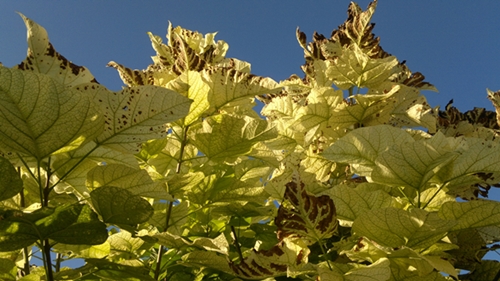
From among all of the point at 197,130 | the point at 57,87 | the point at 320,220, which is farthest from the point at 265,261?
the point at 57,87

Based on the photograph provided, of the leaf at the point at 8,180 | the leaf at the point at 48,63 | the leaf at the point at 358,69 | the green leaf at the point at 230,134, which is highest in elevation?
the leaf at the point at 358,69

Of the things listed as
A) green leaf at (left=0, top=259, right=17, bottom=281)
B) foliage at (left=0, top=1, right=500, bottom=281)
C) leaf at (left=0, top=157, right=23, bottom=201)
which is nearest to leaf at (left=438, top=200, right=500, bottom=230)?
foliage at (left=0, top=1, right=500, bottom=281)

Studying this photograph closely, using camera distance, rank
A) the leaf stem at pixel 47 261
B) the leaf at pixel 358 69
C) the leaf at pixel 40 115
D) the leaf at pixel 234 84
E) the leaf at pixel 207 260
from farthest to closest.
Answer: the leaf at pixel 358 69 < the leaf at pixel 234 84 < the leaf at pixel 207 260 < the leaf stem at pixel 47 261 < the leaf at pixel 40 115

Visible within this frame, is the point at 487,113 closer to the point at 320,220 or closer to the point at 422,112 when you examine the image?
the point at 422,112

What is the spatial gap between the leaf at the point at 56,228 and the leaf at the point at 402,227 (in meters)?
0.53

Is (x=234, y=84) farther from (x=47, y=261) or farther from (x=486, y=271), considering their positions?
(x=486, y=271)

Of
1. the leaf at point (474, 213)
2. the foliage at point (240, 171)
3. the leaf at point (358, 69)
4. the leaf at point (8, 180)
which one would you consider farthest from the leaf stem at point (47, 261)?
the leaf at point (358, 69)

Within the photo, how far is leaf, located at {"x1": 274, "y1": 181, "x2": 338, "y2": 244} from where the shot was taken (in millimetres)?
927

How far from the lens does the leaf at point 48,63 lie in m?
0.96

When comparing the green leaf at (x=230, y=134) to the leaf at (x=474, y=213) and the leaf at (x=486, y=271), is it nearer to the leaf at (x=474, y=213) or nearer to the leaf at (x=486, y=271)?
the leaf at (x=474, y=213)

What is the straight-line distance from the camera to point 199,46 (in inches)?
66.6

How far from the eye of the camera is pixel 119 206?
0.90 m

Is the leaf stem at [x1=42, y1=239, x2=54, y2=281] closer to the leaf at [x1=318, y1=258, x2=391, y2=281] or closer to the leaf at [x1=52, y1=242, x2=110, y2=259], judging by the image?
the leaf at [x1=52, y1=242, x2=110, y2=259]

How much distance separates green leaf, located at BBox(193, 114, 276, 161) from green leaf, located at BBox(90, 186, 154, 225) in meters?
0.31
